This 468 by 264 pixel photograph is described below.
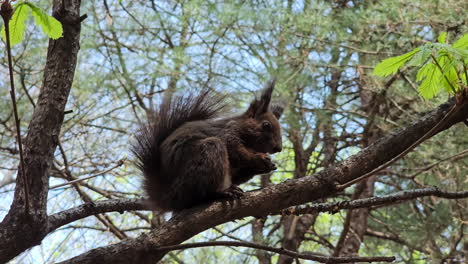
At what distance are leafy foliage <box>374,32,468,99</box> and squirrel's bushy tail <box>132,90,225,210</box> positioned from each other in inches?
43.2

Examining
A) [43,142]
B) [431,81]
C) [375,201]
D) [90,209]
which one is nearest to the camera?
[431,81]

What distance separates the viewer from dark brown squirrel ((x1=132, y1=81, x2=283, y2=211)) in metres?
2.09

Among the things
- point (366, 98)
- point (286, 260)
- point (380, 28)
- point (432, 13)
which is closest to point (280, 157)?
point (366, 98)

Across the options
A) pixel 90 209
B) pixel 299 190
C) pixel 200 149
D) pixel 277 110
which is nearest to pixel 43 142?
pixel 90 209

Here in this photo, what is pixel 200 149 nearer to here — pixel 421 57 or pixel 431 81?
pixel 431 81

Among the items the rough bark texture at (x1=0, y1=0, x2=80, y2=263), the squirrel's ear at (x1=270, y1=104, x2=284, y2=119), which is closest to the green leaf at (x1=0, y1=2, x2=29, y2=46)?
the rough bark texture at (x1=0, y1=0, x2=80, y2=263)

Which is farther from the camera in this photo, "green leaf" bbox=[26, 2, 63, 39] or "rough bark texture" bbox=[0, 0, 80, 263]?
"rough bark texture" bbox=[0, 0, 80, 263]

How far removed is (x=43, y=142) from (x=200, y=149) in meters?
0.65

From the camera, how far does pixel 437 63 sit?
4.40ft

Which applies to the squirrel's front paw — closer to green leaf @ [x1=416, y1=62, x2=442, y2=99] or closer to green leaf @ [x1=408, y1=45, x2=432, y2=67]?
green leaf @ [x1=416, y1=62, x2=442, y2=99]

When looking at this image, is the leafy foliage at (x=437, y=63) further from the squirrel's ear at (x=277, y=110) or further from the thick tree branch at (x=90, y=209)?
the squirrel's ear at (x=277, y=110)

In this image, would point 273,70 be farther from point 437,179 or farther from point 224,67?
point 437,179

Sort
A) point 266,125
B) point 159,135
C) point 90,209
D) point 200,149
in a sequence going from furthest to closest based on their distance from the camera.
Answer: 1. point 266,125
2. point 159,135
3. point 200,149
4. point 90,209

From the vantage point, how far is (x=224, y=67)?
3.76 meters
